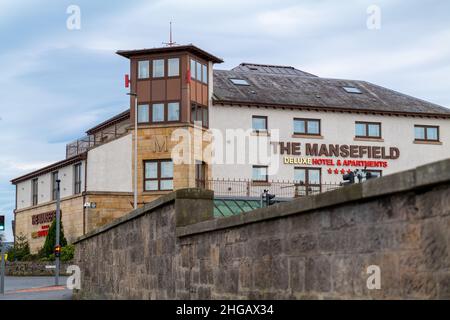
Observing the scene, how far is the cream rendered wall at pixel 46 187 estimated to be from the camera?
5306cm

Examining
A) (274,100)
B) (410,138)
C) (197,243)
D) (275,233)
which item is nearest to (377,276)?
(275,233)

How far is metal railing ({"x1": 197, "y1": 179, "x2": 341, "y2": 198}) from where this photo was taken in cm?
4731

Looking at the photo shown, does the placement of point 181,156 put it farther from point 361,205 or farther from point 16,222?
point 361,205

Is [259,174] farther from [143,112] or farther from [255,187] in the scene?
[143,112]

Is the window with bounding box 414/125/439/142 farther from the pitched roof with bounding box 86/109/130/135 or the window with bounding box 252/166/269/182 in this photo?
the pitched roof with bounding box 86/109/130/135

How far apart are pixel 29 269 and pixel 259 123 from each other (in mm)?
18090

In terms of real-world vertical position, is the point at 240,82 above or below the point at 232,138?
above

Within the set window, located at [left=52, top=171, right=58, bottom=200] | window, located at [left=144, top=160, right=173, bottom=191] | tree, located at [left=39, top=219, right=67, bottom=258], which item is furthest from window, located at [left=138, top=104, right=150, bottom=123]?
window, located at [left=52, top=171, right=58, bottom=200]

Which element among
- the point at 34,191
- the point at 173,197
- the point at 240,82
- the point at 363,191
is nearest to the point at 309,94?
the point at 240,82

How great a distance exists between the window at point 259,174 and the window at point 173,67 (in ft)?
26.0

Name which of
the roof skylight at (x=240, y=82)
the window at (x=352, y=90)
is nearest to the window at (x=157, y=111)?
the roof skylight at (x=240, y=82)

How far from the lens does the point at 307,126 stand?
5059cm

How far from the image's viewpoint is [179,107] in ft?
153

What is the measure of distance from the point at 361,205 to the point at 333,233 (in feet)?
1.91
